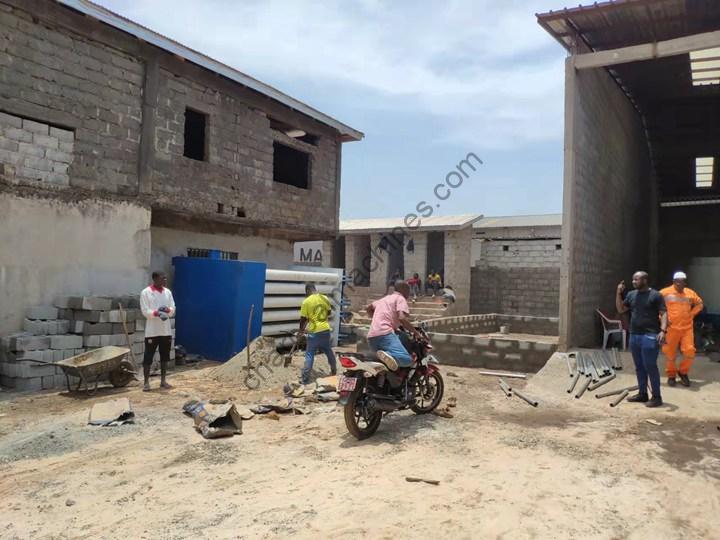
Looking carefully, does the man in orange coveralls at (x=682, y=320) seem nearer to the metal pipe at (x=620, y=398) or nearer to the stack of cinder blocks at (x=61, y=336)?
the metal pipe at (x=620, y=398)

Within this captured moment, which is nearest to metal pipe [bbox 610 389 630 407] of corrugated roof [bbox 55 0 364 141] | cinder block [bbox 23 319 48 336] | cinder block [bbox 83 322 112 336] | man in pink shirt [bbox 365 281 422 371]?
man in pink shirt [bbox 365 281 422 371]

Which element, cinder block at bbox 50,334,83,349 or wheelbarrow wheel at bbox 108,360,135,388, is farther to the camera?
cinder block at bbox 50,334,83,349

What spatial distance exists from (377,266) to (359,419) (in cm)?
2075

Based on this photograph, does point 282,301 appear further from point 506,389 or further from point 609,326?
point 609,326

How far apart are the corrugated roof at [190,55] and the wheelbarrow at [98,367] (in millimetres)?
5832

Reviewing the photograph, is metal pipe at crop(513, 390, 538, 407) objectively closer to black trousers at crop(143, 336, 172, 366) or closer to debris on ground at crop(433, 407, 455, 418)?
debris on ground at crop(433, 407, 455, 418)

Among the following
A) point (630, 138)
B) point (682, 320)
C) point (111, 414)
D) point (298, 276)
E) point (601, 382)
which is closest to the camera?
point (111, 414)

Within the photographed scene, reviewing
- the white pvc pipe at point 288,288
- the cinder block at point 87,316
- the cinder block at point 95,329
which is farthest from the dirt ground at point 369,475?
the white pvc pipe at point 288,288

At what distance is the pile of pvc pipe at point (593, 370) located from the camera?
25.4 ft

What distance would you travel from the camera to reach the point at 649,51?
9586 millimetres

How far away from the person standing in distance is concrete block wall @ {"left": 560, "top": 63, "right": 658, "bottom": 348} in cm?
268

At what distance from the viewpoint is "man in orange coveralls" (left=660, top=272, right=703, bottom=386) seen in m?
7.50

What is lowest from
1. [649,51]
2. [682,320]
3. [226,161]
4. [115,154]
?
[682,320]

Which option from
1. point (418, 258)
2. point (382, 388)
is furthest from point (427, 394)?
point (418, 258)
